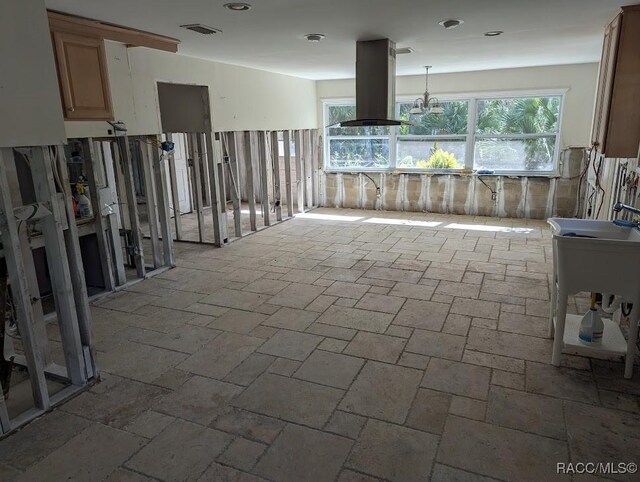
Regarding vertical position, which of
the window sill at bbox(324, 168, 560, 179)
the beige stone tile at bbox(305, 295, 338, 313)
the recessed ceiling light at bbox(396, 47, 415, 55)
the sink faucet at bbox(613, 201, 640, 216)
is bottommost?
the beige stone tile at bbox(305, 295, 338, 313)

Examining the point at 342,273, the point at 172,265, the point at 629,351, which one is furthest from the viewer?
the point at 172,265

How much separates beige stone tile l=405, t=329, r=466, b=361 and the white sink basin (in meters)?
0.82

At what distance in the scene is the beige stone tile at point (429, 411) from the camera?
226 centimetres

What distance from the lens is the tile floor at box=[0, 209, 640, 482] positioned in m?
2.04

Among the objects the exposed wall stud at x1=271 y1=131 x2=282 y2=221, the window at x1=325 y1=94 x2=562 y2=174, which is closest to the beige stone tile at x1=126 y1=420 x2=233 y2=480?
the exposed wall stud at x1=271 y1=131 x2=282 y2=221

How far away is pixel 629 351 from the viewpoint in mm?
2600

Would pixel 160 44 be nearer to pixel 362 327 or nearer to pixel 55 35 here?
pixel 55 35

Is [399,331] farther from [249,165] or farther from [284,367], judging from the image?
[249,165]

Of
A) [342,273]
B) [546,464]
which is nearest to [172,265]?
[342,273]

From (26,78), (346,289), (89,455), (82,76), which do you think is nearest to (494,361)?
(346,289)

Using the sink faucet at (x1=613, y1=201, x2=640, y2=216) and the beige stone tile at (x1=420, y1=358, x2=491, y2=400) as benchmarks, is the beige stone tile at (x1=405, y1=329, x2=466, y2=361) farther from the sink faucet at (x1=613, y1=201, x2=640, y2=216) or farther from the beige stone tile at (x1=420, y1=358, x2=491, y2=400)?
the sink faucet at (x1=613, y1=201, x2=640, y2=216)

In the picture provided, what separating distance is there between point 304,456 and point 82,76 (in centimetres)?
329

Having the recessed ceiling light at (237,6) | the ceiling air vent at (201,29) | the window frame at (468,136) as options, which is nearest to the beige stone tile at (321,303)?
the recessed ceiling light at (237,6)

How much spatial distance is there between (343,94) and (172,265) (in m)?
4.75
